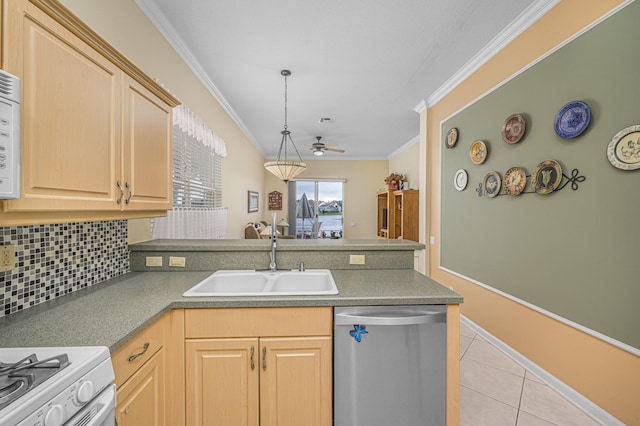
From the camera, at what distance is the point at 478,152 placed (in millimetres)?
2730

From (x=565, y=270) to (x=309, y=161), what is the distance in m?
6.19

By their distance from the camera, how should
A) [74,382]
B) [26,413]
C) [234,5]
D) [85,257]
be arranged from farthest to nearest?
[234,5]
[85,257]
[74,382]
[26,413]

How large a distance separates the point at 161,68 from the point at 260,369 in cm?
236

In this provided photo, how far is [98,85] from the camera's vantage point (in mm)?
1120

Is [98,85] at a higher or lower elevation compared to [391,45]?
lower

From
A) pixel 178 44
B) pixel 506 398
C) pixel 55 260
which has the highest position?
pixel 178 44

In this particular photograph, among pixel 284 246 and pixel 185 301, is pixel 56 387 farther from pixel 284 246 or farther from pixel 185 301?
pixel 284 246

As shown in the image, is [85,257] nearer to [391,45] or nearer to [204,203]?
[204,203]

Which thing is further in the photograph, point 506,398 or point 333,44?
point 333,44

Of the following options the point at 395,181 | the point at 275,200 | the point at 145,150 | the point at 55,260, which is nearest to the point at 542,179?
the point at 145,150

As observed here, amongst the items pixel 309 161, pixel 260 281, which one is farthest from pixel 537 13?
pixel 309 161

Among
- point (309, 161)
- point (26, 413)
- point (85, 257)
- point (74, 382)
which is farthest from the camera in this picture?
point (309, 161)

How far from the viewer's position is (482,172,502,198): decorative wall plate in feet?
8.10

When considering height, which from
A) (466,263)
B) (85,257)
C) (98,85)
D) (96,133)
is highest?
(98,85)
